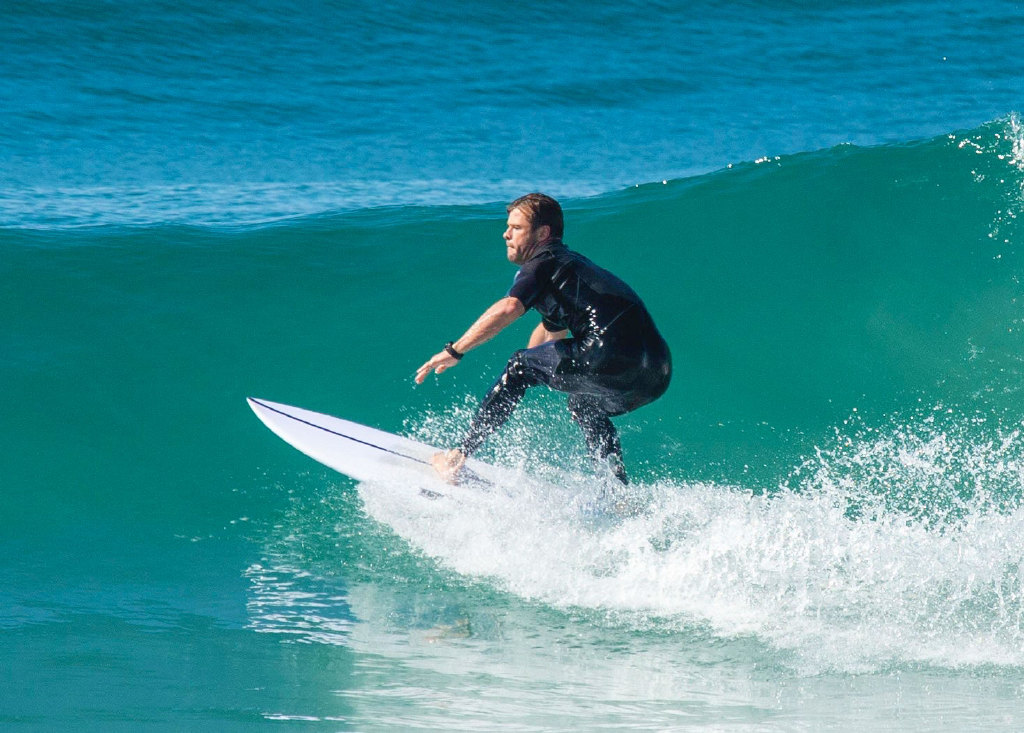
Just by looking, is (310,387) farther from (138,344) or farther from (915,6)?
(915,6)

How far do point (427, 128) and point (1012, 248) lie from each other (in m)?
6.16

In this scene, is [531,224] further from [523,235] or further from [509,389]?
[509,389]

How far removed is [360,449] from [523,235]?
159 cm

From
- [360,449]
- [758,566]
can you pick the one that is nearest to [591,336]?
[758,566]

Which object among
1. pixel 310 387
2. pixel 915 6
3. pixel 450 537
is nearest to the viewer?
pixel 450 537

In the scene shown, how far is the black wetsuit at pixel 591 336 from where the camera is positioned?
14.3 feet

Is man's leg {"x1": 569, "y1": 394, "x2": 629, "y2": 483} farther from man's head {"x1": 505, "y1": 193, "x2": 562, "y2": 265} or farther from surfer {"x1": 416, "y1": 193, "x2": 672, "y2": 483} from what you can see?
man's head {"x1": 505, "y1": 193, "x2": 562, "y2": 265}

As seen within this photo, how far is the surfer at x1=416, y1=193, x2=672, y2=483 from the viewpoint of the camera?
4344mm

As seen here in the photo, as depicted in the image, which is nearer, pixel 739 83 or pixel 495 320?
pixel 495 320

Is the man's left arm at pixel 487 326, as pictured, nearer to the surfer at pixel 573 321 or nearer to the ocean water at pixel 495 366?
the surfer at pixel 573 321

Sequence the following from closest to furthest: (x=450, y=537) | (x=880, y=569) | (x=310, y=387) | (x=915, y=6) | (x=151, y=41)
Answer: (x=880, y=569) < (x=450, y=537) < (x=310, y=387) < (x=151, y=41) < (x=915, y=6)

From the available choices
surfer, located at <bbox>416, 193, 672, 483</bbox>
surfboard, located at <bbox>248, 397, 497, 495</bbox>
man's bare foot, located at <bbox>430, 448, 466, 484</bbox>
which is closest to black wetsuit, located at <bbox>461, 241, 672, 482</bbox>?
surfer, located at <bbox>416, 193, 672, 483</bbox>

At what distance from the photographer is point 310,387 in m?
6.77

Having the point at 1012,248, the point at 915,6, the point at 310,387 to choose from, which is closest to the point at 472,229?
the point at 310,387
